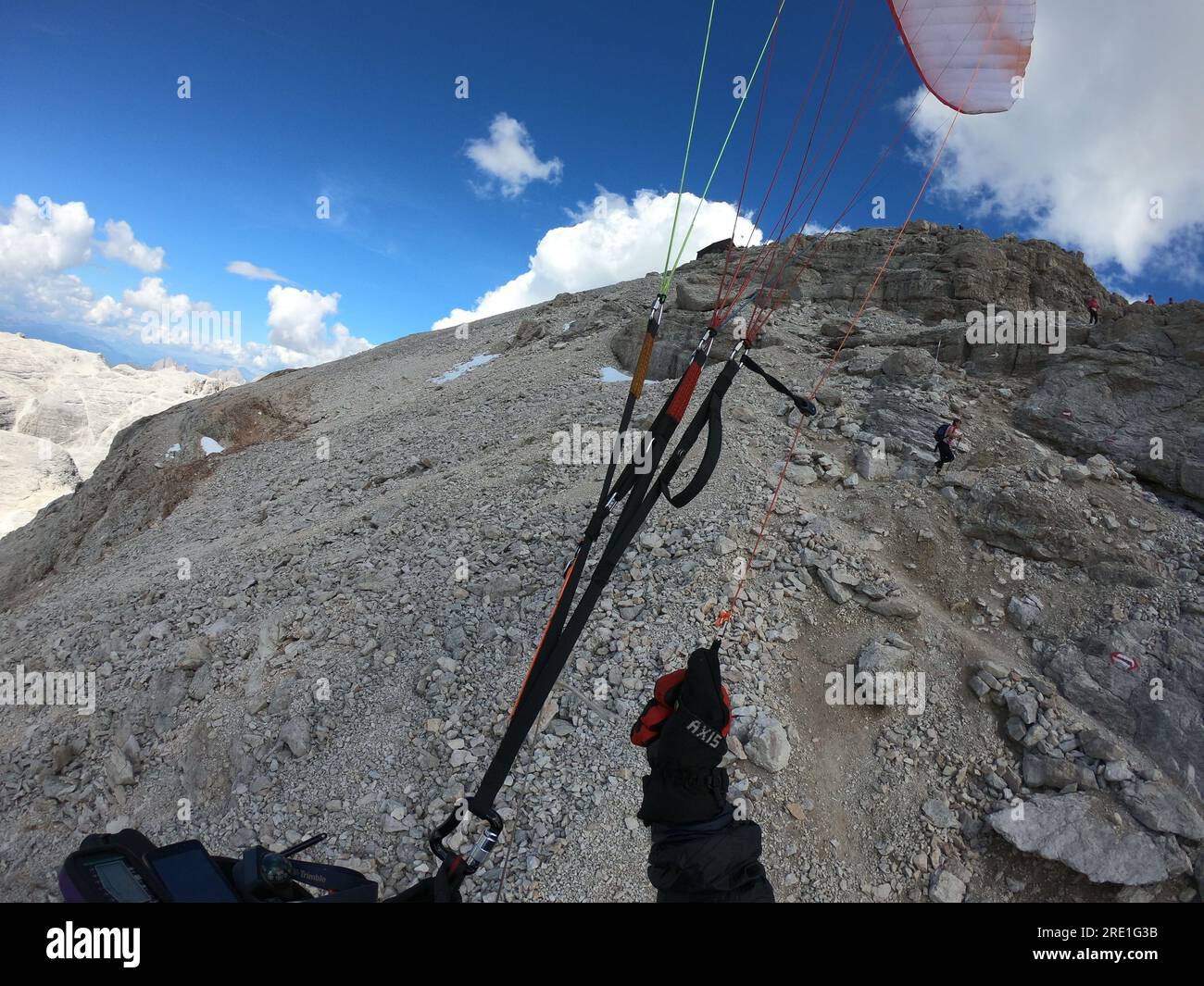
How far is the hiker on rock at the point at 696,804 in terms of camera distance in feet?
9.82

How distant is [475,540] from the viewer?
10023mm

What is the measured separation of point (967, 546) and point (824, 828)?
18.5 feet

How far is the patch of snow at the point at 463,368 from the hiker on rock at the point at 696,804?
2230 centimetres
